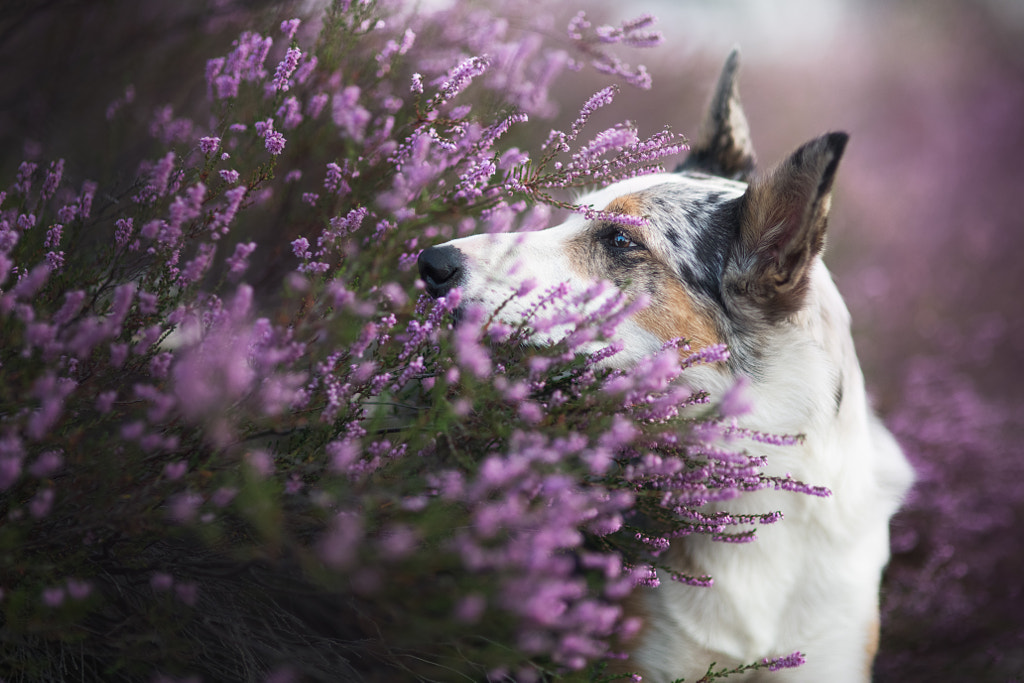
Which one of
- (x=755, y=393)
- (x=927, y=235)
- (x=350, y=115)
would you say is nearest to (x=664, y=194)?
(x=755, y=393)

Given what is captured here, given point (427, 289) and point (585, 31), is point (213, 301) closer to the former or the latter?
point (427, 289)

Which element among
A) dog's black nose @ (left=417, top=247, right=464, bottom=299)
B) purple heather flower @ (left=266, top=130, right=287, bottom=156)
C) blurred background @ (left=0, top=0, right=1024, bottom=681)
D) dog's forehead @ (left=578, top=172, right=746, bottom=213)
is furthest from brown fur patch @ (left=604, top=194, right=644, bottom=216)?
purple heather flower @ (left=266, top=130, right=287, bottom=156)

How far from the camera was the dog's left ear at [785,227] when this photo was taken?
171 cm

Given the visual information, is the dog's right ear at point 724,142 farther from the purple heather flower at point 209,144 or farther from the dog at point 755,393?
the purple heather flower at point 209,144

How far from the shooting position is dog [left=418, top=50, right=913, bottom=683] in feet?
6.48

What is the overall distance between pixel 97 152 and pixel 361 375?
1992mm

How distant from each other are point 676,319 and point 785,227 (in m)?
0.42

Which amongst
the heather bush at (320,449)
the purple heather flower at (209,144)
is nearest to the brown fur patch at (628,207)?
the heather bush at (320,449)

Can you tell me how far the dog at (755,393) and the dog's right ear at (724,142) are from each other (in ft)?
2.22

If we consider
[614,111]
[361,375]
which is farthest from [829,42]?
[361,375]

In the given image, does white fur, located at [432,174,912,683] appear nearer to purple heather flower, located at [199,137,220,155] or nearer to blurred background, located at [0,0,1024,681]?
blurred background, located at [0,0,1024,681]

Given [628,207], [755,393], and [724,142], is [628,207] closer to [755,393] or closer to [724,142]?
[755,393]

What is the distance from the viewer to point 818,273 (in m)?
2.17

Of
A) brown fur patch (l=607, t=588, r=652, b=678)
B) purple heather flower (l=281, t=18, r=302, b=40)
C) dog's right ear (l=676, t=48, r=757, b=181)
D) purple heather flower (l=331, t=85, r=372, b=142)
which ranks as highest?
purple heather flower (l=281, t=18, r=302, b=40)
